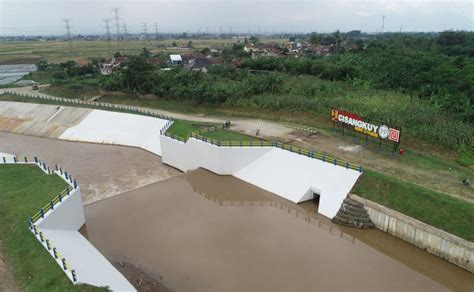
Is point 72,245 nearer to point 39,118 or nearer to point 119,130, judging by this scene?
point 119,130

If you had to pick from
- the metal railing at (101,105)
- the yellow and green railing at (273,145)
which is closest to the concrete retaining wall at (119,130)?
the metal railing at (101,105)

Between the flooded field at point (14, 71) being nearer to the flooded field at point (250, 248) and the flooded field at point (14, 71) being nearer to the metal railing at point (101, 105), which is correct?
the metal railing at point (101, 105)

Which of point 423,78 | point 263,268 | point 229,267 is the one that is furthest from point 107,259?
point 423,78

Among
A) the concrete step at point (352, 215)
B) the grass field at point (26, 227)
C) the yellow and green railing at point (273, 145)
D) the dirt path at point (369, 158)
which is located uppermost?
the yellow and green railing at point (273, 145)

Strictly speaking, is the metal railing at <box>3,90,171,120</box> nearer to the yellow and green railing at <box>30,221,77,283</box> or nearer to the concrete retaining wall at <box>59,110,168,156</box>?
the concrete retaining wall at <box>59,110,168,156</box>

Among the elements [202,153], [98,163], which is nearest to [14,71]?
[98,163]
